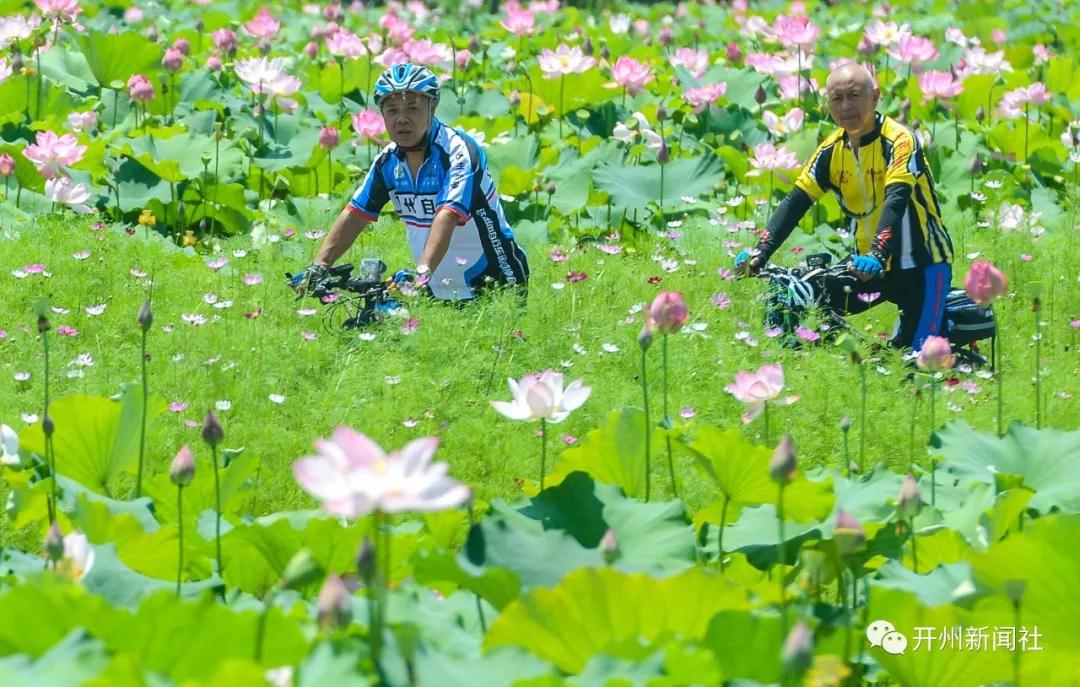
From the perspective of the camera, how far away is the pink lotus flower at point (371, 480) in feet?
4.82

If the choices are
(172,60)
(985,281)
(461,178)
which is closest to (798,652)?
(985,281)

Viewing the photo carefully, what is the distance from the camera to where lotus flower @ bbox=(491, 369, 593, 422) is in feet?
8.28

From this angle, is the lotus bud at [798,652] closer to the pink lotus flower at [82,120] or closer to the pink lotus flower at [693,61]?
the pink lotus flower at [82,120]

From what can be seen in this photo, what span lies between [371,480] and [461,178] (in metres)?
2.92

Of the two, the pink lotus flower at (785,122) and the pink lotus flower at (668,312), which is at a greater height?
the pink lotus flower at (668,312)

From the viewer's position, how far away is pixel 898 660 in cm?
204

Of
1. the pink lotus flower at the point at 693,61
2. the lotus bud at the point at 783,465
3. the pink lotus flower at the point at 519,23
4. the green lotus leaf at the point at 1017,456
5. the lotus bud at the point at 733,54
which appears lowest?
the lotus bud at the point at 733,54

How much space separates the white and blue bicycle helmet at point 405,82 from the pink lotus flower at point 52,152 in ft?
3.37

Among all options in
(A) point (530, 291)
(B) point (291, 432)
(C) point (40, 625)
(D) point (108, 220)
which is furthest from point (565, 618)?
(D) point (108, 220)

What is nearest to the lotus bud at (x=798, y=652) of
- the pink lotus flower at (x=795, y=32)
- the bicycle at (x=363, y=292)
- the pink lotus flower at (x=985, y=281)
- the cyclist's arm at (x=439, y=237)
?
the pink lotus flower at (x=985, y=281)

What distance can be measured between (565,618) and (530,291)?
283 centimetres

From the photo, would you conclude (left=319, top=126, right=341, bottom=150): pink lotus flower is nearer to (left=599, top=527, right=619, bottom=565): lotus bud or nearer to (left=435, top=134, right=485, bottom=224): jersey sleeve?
(left=435, top=134, right=485, bottom=224): jersey sleeve

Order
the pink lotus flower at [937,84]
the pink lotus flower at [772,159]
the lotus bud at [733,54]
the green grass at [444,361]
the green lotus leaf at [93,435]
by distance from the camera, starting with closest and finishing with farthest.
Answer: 1. the green lotus leaf at [93,435]
2. the green grass at [444,361]
3. the pink lotus flower at [772,159]
4. the pink lotus flower at [937,84]
5. the lotus bud at [733,54]

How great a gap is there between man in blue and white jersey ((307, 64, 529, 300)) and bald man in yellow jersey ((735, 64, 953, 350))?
2.47ft
